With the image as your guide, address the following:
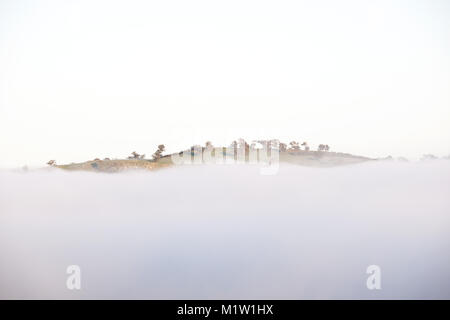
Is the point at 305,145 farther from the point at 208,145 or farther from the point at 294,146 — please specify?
the point at 208,145

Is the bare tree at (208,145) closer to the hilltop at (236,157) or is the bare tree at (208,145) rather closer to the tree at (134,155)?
the hilltop at (236,157)

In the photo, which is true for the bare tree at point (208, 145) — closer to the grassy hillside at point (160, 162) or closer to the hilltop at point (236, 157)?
the hilltop at point (236, 157)

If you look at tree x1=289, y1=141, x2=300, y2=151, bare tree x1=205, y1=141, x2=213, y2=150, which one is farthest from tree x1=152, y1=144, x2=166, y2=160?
tree x1=289, y1=141, x2=300, y2=151

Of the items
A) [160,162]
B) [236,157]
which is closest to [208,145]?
[236,157]

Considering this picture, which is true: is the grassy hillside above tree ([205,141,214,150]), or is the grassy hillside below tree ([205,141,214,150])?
below

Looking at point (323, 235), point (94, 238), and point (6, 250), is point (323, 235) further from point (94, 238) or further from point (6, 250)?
point (6, 250)

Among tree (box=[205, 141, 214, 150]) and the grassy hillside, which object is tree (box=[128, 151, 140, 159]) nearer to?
the grassy hillside

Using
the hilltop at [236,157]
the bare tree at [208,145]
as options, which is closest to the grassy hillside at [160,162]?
→ the hilltop at [236,157]

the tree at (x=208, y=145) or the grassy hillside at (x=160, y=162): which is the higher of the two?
the tree at (x=208, y=145)

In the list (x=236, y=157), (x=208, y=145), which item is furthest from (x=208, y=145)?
(x=236, y=157)

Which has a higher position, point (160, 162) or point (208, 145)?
point (208, 145)

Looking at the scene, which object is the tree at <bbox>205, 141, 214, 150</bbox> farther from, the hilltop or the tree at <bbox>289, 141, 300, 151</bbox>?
the tree at <bbox>289, 141, 300, 151</bbox>
